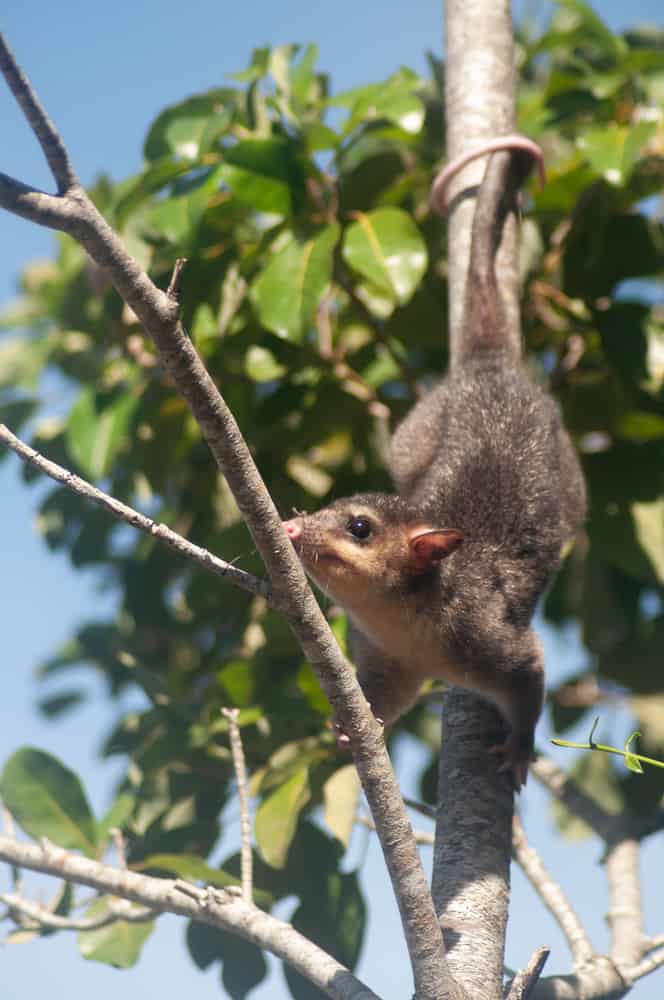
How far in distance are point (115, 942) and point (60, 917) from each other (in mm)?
456

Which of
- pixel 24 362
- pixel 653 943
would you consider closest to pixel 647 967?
pixel 653 943

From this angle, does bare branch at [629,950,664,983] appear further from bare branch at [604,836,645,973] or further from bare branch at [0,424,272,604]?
bare branch at [0,424,272,604]

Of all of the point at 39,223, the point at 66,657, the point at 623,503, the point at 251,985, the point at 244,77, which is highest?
the point at 244,77

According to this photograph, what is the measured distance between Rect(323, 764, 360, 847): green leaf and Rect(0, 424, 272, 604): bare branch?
1381 mm

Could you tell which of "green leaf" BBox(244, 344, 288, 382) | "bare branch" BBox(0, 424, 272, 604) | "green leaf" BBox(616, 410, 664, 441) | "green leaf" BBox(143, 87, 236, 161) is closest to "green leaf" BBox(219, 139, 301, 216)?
"green leaf" BBox(143, 87, 236, 161)

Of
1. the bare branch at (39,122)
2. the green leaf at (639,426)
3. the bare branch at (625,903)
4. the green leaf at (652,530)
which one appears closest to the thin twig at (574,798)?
the bare branch at (625,903)

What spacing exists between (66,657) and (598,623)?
2.32m

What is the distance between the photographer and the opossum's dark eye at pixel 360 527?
10.1 ft

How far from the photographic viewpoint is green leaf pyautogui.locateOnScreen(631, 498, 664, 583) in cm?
379

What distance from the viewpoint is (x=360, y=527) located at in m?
3.08

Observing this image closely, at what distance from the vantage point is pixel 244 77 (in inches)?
152

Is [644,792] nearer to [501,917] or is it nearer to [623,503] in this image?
[623,503]

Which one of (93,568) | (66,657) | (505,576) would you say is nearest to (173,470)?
(93,568)

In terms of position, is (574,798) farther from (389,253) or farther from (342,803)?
(389,253)
